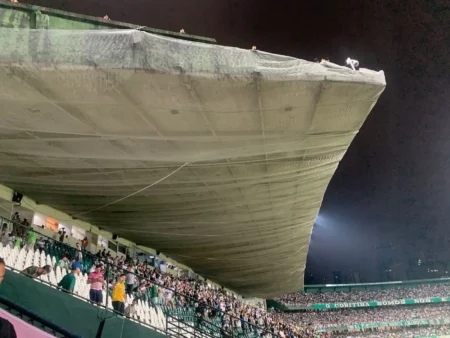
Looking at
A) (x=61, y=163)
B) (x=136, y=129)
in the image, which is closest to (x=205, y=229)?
(x=61, y=163)

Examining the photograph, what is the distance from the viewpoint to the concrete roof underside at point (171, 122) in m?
5.00

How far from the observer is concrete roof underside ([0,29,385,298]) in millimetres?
5000

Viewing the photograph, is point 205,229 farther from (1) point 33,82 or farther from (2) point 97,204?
(1) point 33,82

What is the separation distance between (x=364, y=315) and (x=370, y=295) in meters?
6.13

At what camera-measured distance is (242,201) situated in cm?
1226

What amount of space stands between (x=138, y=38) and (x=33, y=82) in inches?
66.3

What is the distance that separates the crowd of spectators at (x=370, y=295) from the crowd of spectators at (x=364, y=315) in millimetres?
1536

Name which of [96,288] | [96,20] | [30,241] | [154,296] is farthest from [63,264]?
[96,20]

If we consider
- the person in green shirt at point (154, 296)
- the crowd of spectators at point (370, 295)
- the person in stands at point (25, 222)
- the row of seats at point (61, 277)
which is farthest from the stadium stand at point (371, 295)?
the person in stands at point (25, 222)

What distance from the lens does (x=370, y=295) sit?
2365 inches

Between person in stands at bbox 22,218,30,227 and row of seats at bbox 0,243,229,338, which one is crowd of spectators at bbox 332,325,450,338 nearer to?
row of seats at bbox 0,243,229,338

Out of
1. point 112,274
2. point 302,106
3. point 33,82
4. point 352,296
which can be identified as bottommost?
point 112,274

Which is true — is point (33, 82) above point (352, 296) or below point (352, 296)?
below

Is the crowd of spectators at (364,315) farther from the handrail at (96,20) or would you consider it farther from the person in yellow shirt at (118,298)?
the handrail at (96,20)
